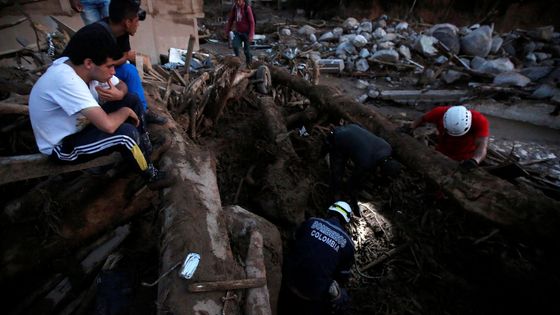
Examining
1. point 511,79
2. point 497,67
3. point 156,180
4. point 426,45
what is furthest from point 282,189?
point 426,45

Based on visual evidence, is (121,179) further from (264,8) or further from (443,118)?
(264,8)

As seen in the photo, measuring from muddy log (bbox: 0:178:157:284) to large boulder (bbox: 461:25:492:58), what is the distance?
1063cm

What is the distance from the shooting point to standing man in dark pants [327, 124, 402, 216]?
12.5ft

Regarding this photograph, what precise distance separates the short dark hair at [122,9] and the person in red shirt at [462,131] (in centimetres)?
370

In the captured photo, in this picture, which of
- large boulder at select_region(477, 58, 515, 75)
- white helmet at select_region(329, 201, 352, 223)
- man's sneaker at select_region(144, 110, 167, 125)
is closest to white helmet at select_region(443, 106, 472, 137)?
white helmet at select_region(329, 201, 352, 223)

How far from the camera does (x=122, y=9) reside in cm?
301

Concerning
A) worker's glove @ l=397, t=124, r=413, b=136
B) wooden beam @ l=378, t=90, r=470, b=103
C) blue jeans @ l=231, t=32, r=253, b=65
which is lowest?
wooden beam @ l=378, t=90, r=470, b=103

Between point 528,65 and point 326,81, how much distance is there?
5974 millimetres

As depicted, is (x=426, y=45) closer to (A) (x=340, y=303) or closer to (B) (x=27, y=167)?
(A) (x=340, y=303)

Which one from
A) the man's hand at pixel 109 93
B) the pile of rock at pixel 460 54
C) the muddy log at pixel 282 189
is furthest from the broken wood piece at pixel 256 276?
the pile of rock at pixel 460 54

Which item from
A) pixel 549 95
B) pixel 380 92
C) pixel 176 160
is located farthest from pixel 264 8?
pixel 176 160

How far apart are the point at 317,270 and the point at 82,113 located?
7.37ft

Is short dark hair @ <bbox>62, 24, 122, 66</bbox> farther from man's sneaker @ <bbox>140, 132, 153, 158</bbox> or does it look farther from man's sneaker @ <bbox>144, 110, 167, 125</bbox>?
man's sneaker @ <bbox>144, 110, 167, 125</bbox>

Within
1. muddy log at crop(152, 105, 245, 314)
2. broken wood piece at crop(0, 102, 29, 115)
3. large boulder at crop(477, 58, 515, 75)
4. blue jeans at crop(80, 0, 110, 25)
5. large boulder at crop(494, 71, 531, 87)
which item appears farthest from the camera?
large boulder at crop(477, 58, 515, 75)
